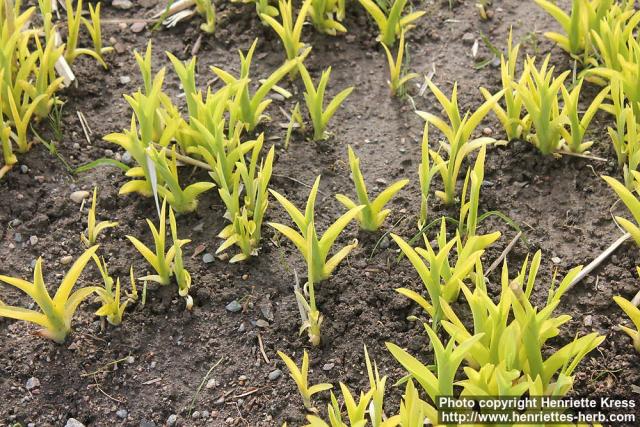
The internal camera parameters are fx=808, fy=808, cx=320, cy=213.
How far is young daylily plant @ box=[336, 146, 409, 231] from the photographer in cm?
215

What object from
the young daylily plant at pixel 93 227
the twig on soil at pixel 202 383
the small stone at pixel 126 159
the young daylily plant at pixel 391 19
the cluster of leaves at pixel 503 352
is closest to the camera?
the cluster of leaves at pixel 503 352

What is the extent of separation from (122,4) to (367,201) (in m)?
1.40

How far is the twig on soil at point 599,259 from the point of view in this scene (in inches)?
84.4

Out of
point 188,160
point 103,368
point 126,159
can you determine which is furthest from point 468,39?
point 103,368

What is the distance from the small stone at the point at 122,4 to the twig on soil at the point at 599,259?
1887 mm

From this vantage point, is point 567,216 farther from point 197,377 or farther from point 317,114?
point 197,377

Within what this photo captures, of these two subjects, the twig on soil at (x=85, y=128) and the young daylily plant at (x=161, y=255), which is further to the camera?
the twig on soil at (x=85, y=128)

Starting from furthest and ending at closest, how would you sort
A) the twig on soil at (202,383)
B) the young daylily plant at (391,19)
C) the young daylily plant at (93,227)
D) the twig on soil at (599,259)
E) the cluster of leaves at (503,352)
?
the young daylily plant at (391,19), the young daylily plant at (93,227), the twig on soil at (599,259), the twig on soil at (202,383), the cluster of leaves at (503,352)

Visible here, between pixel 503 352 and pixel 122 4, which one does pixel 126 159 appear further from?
pixel 503 352

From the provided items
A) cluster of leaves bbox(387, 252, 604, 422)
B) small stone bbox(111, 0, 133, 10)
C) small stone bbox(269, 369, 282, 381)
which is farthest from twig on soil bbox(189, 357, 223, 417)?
small stone bbox(111, 0, 133, 10)

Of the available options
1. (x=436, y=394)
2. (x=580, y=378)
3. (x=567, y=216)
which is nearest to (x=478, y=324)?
(x=436, y=394)

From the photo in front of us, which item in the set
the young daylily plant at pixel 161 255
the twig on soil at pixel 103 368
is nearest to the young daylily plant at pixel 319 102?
the young daylily plant at pixel 161 255

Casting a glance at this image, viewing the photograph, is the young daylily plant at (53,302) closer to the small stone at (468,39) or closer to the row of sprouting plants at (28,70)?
the row of sprouting plants at (28,70)

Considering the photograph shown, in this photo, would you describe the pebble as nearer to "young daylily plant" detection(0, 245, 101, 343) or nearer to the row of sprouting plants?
the row of sprouting plants
